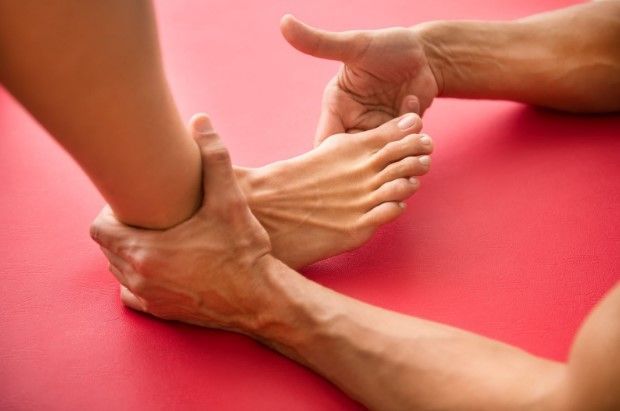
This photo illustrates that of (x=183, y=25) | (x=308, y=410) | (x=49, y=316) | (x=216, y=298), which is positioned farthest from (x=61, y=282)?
(x=183, y=25)

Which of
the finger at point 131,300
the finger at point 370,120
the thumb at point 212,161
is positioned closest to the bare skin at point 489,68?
the finger at point 370,120

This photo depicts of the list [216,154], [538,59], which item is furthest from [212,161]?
[538,59]

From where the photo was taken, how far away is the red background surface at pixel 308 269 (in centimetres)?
103

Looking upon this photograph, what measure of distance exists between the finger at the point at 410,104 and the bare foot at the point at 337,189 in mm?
41

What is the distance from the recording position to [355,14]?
1798 millimetres

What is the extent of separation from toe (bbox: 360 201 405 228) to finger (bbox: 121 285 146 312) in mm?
362

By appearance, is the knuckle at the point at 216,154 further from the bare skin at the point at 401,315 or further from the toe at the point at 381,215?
the toe at the point at 381,215

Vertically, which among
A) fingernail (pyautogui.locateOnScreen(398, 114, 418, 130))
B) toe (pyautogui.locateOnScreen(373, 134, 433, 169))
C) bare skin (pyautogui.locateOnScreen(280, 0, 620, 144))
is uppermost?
bare skin (pyautogui.locateOnScreen(280, 0, 620, 144))

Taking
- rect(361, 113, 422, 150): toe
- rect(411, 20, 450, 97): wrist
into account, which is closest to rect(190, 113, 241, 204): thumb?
rect(361, 113, 422, 150): toe

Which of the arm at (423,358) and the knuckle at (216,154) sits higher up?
the knuckle at (216,154)

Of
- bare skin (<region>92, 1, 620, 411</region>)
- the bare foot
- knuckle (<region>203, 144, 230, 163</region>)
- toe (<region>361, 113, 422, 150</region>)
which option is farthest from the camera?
toe (<region>361, 113, 422, 150</region>)

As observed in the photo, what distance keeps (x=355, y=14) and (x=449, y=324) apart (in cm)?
97

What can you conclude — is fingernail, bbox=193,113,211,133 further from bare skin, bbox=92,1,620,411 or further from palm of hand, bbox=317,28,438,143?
palm of hand, bbox=317,28,438,143

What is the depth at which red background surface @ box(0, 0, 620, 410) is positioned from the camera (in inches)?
40.4
